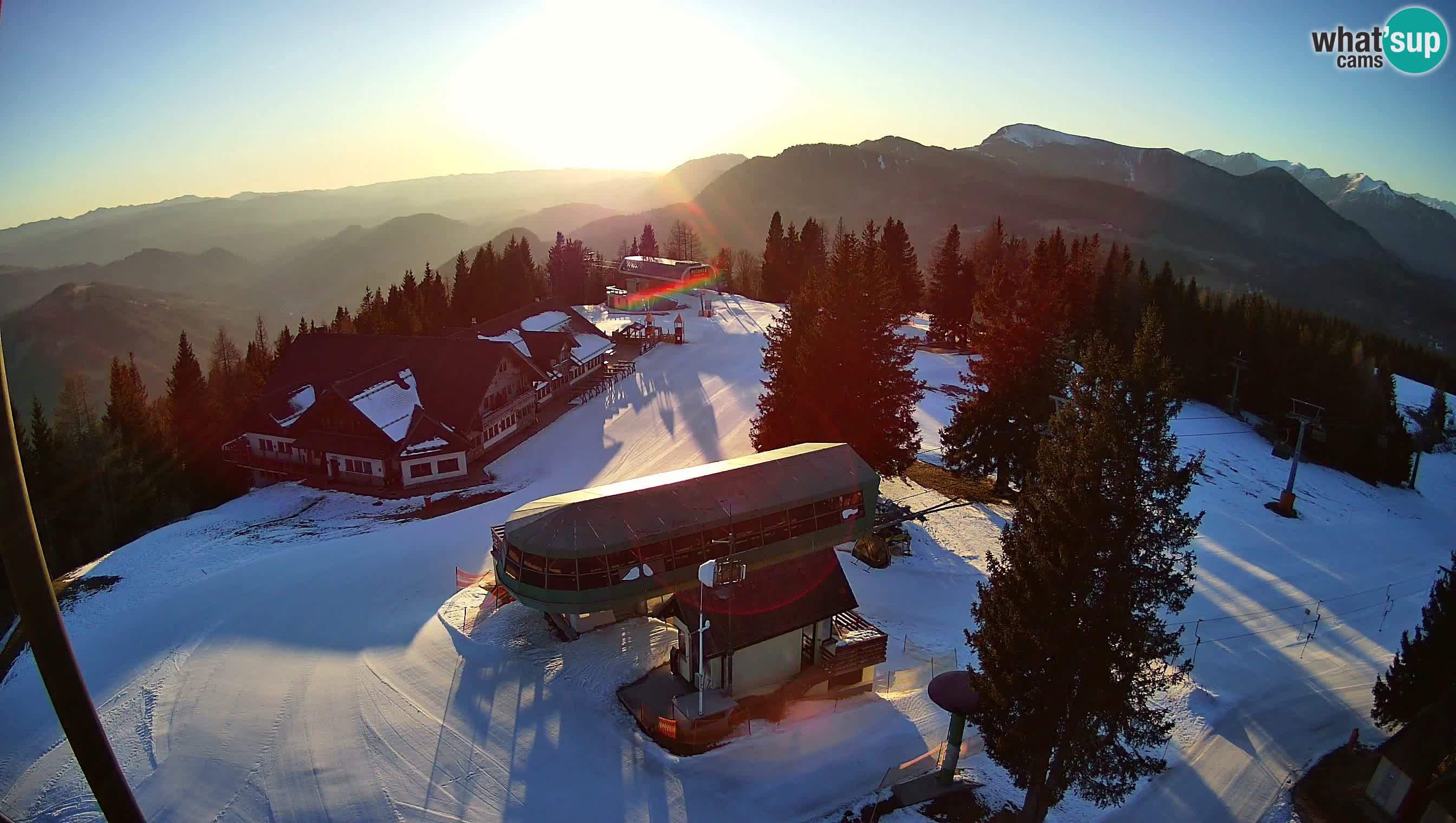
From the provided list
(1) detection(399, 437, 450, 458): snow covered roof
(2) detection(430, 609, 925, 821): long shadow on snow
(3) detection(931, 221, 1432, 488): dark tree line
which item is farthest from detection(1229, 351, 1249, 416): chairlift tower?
(1) detection(399, 437, 450, 458): snow covered roof

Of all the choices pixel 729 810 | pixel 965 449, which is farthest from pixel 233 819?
pixel 965 449

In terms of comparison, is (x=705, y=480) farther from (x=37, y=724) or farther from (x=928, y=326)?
(x=928, y=326)

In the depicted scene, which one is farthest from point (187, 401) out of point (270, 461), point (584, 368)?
point (584, 368)

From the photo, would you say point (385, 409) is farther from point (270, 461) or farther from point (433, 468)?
point (270, 461)

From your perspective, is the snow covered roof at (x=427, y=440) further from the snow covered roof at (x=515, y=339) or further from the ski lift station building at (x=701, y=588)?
the ski lift station building at (x=701, y=588)

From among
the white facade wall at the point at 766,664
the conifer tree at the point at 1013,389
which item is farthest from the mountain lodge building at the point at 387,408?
the conifer tree at the point at 1013,389

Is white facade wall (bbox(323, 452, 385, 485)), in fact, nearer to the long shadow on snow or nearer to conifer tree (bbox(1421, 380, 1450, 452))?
the long shadow on snow
